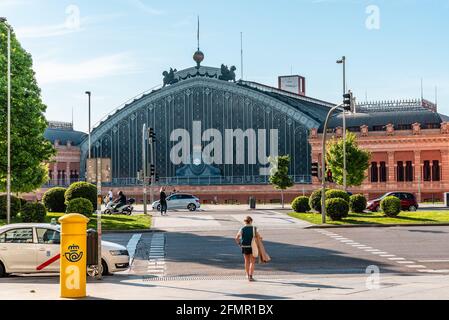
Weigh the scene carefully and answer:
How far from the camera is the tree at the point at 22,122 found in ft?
146

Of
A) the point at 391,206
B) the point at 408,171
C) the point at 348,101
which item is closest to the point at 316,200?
the point at 391,206

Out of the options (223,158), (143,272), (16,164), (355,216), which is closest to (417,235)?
(355,216)

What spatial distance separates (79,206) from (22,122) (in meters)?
6.91

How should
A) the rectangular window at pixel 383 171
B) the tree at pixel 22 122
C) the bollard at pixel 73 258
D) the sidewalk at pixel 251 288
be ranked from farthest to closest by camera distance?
the rectangular window at pixel 383 171, the tree at pixel 22 122, the bollard at pixel 73 258, the sidewalk at pixel 251 288

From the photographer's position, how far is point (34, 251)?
21.8 meters

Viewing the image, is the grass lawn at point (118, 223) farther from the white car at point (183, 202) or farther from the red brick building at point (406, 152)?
the red brick building at point (406, 152)

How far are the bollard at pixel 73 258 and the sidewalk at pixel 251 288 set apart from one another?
349 millimetres

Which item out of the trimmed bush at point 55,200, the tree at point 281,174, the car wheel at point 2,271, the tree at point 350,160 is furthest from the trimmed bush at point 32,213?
the tree at point 350,160

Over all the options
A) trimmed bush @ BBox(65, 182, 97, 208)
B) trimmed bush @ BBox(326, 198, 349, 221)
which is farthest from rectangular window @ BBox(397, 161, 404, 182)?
trimmed bush @ BBox(65, 182, 97, 208)

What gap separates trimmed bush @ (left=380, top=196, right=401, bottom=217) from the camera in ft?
153

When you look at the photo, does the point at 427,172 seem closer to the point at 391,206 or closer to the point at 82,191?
the point at 391,206

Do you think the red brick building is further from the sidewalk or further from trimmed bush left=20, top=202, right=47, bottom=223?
the sidewalk

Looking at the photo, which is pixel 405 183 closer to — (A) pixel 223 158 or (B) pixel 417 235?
(A) pixel 223 158

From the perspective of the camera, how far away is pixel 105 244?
73.1ft
